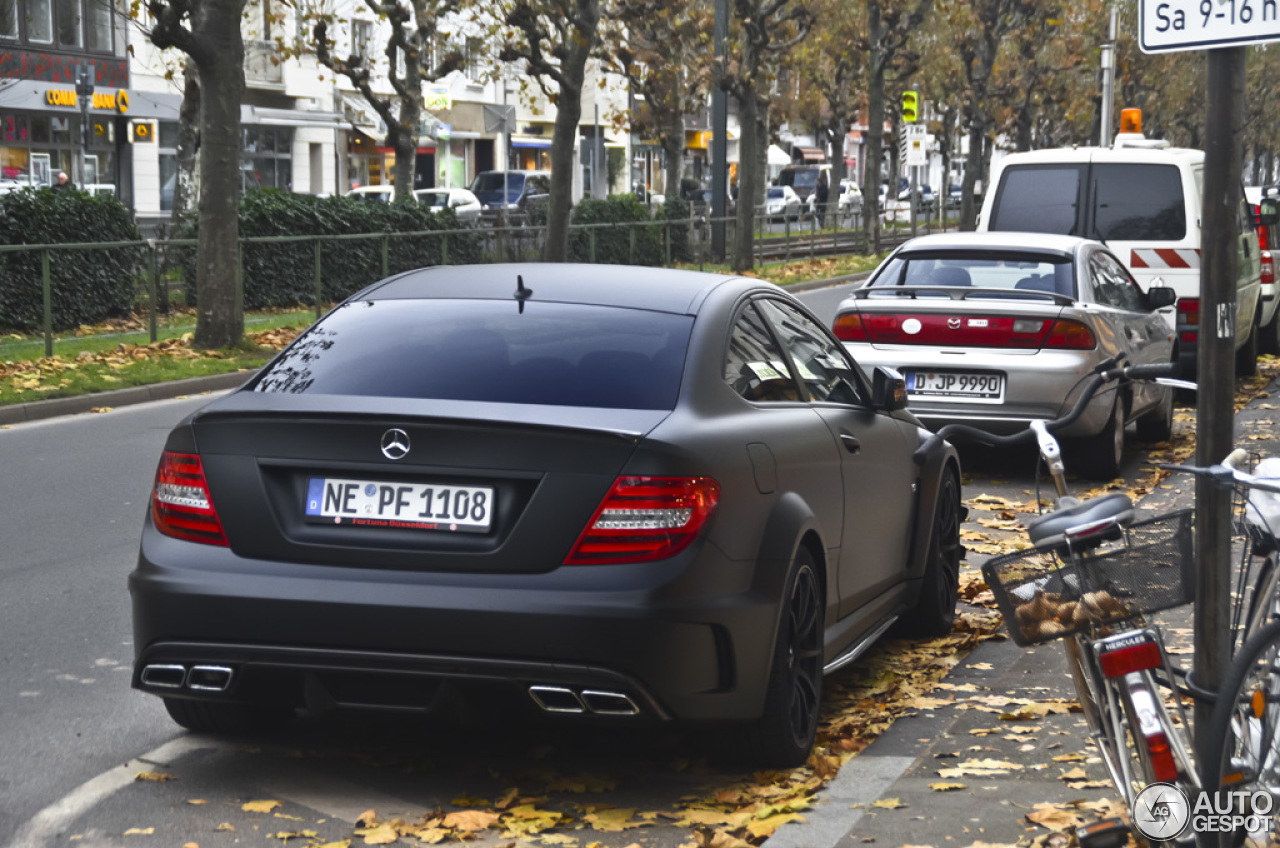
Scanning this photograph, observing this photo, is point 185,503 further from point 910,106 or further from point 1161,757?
point 910,106

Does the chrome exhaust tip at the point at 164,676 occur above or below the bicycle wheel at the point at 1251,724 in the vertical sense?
below

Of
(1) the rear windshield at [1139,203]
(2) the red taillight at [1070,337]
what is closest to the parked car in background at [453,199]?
(1) the rear windshield at [1139,203]

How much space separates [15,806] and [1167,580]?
10.0ft

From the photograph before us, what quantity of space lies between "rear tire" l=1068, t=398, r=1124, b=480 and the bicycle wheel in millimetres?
7595

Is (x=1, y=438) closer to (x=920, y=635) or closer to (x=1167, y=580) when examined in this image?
(x=920, y=635)

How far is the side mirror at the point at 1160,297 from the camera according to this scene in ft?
38.1

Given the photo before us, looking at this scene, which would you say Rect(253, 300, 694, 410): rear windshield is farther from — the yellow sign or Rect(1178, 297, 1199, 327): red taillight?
the yellow sign

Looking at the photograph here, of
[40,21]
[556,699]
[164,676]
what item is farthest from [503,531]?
[40,21]

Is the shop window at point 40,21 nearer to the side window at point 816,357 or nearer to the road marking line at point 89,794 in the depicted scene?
the side window at point 816,357

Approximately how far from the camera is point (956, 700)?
605 cm

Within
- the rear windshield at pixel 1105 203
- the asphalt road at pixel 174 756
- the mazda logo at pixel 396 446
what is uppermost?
the rear windshield at pixel 1105 203

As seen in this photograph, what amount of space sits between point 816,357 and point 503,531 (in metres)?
1.93

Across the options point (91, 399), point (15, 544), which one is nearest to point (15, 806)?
point (15, 544)

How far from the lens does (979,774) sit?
5.04 metres
